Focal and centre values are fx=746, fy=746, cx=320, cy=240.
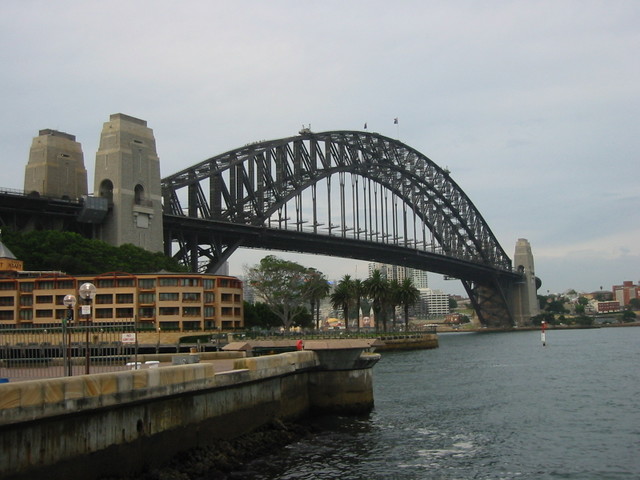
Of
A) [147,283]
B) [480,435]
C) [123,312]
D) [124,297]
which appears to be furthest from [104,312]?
[480,435]

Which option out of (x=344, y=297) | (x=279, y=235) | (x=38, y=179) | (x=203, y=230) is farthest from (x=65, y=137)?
(x=344, y=297)

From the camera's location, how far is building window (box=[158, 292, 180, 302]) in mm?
85594

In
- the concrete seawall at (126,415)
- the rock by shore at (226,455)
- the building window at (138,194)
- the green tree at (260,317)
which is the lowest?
the rock by shore at (226,455)

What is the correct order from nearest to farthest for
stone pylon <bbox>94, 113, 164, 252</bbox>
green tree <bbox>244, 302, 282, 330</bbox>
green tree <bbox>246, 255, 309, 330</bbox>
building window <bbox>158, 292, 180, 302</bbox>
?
building window <bbox>158, 292, 180, 302</bbox>, stone pylon <bbox>94, 113, 164, 252</bbox>, green tree <bbox>246, 255, 309, 330</bbox>, green tree <bbox>244, 302, 282, 330</bbox>

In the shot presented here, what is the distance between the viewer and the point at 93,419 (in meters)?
18.9

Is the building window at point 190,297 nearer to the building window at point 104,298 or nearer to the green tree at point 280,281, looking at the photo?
the building window at point 104,298

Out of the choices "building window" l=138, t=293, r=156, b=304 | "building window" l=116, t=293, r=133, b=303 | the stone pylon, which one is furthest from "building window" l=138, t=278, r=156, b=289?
the stone pylon

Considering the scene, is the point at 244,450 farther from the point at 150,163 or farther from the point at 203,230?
the point at 203,230

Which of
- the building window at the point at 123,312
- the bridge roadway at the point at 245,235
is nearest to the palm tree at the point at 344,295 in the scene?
the bridge roadway at the point at 245,235

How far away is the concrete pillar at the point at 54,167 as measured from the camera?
329 feet

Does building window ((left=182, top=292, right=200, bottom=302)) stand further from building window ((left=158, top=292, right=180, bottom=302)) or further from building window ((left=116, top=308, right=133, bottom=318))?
building window ((left=116, top=308, right=133, bottom=318))

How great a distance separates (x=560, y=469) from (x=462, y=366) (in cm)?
4710

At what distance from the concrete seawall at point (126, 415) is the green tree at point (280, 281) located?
77.7 metres

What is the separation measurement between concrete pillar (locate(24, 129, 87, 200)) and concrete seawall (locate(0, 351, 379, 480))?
79.0 metres
